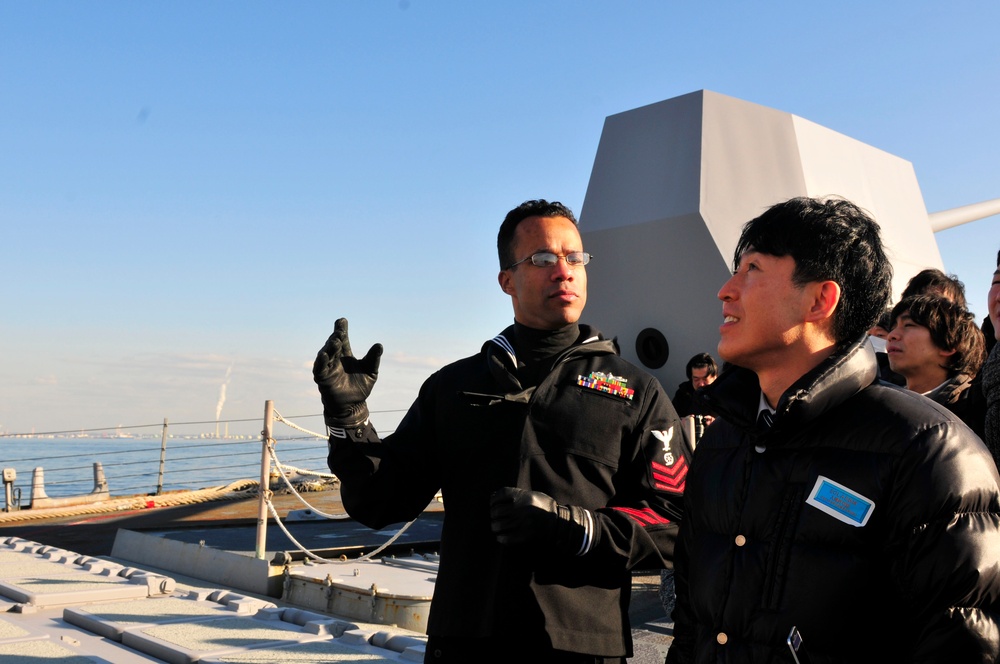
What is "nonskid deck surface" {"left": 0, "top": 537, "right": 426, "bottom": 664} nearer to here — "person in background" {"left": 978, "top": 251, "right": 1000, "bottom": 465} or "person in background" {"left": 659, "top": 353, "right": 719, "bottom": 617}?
"person in background" {"left": 978, "top": 251, "right": 1000, "bottom": 465}

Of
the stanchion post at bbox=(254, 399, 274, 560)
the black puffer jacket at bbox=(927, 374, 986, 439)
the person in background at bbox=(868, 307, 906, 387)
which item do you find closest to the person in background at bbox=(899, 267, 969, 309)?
the person in background at bbox=(868, 307, 906, 387)

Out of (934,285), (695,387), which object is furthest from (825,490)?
(695,387)

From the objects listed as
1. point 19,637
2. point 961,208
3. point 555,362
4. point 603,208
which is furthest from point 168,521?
point 961,208

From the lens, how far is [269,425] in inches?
209

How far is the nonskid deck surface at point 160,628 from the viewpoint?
9.36 feet

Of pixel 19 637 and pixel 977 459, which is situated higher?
pixel 977 459

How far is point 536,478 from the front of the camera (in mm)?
1963

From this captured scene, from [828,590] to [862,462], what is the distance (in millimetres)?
195

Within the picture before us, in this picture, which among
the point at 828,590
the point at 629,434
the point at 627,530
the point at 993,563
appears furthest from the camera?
the point at 629,434

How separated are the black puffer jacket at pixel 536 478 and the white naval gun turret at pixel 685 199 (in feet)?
15.3

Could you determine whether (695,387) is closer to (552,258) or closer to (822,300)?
(552,258)

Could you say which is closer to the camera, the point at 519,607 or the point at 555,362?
the point at 519,607

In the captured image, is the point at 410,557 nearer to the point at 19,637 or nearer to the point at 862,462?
the point at 19,637

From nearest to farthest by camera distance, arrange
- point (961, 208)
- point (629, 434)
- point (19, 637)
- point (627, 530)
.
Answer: point (627, 530) → point (629, 434) → point (19, 637) → point (961, 208)
